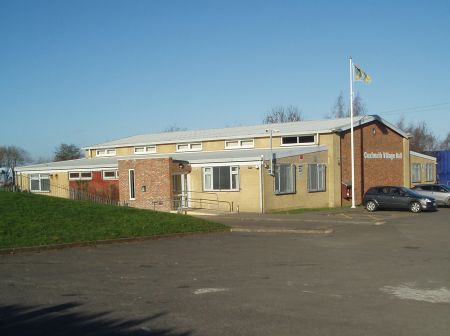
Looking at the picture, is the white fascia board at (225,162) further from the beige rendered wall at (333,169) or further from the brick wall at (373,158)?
the brick wall at (373,158)

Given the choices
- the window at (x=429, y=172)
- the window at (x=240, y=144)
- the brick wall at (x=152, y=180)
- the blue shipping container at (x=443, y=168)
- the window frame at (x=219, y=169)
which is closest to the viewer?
the window frame at (x=219, y=169)

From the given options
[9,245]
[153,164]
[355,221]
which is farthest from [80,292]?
[153,164]

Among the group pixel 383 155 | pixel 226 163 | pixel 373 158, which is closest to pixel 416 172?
pixel 383 155

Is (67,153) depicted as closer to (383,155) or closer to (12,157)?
(12,157)

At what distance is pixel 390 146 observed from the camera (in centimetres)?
4172

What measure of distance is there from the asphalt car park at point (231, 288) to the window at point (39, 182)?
2412 cm

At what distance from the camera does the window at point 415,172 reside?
44994 mm

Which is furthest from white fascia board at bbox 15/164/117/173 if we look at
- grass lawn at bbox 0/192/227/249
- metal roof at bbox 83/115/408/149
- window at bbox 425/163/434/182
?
window at bbox 425/163/434/182

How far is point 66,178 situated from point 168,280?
29.3 meters

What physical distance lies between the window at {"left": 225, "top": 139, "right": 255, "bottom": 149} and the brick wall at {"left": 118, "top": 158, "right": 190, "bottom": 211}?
316 inches

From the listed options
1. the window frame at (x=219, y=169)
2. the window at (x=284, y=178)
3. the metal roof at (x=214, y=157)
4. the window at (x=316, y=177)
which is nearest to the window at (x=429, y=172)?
the metal roof at (x=214, y=157)

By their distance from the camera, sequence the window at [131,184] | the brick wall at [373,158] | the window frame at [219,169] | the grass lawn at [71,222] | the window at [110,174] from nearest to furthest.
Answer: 1. the grass lawn at [71,222]
2. the window frame at [219,169]
3. the window at [131,184]
4. the window at [110,174]
5. the brick wall at [373,158]

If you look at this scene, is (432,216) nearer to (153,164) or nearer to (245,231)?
(245,231)

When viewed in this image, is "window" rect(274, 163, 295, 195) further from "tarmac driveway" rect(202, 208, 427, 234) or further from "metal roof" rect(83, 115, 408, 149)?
"metal roof" rect(83, 115, 408, 149)
